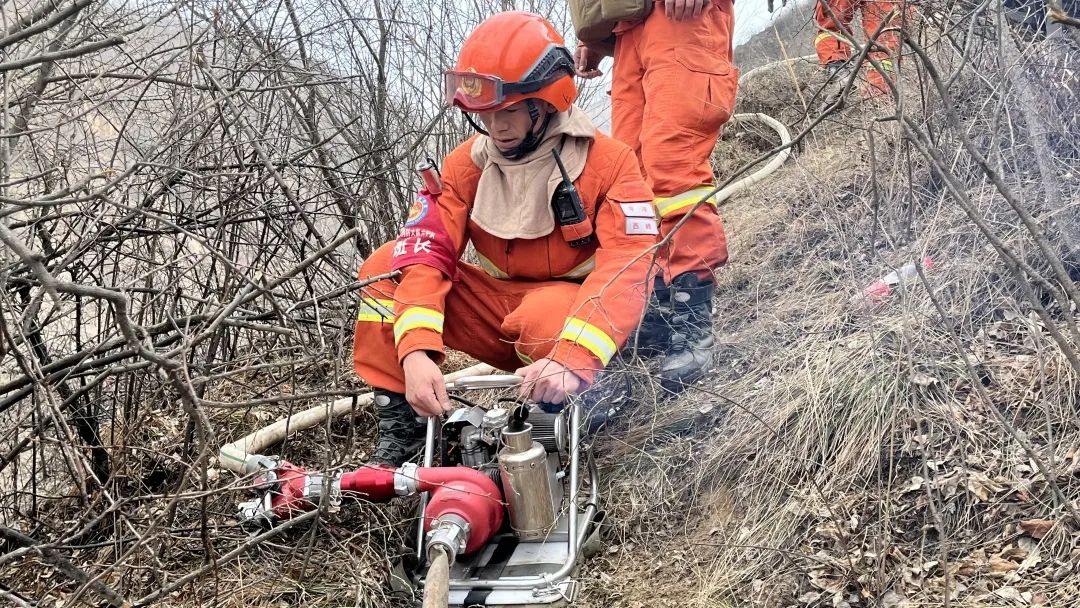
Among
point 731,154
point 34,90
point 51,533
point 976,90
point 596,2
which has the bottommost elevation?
point 731,154

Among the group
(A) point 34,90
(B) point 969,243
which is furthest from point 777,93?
(A) point 34,90

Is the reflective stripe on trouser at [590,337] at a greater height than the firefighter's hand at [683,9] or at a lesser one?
lesser

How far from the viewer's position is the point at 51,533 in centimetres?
324

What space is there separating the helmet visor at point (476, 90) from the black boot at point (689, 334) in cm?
109

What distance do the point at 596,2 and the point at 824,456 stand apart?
246 centimetres

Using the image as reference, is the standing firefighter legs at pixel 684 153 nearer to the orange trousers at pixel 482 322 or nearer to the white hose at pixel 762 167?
the orange trousers at pixel 482 322

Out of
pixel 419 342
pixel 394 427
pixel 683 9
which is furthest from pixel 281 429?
pixel 683 9

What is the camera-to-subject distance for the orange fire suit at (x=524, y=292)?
328 centimetres

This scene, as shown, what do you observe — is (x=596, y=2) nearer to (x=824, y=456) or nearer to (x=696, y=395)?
(x=696, y=395)

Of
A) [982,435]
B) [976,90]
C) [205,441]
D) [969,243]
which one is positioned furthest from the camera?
[976,90]

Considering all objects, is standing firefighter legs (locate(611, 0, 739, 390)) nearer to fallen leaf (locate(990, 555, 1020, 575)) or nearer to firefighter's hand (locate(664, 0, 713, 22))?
firefighter's hand (locate(664, 0, 713, 22))

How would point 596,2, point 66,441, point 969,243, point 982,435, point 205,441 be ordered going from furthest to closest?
point 596,2 < point 969,243 < point 982,435 < point 66,441 < point 205,441

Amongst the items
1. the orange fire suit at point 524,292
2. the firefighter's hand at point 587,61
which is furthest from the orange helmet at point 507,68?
the firefighter's hand at point 587,61

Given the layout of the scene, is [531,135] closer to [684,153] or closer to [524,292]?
[524,292]
